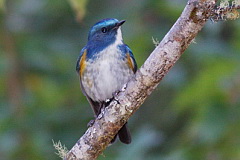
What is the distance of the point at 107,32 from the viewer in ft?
17.9

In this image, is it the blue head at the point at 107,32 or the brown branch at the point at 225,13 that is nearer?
the brown branch at the point at 225,13

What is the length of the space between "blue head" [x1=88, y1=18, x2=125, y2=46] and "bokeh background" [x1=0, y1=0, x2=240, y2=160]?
11.6 inches

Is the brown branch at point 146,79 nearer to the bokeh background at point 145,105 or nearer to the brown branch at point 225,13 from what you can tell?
the brown branch at point 225,13

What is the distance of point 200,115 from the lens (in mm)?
5246

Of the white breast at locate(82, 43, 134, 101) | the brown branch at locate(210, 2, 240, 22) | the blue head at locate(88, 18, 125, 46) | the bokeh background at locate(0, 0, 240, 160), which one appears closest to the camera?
the brown branch at locate(210, 2, 240, 22)

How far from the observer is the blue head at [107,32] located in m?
5.37

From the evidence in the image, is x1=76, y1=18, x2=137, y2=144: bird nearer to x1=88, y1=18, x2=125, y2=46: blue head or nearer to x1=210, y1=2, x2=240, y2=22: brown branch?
x1=88, y1=18, x2=125, y2=46: blue head

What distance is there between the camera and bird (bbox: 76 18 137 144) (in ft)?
16.8

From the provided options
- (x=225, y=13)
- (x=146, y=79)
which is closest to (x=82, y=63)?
(x=146, y=79)

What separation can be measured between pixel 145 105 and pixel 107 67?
2.31 m

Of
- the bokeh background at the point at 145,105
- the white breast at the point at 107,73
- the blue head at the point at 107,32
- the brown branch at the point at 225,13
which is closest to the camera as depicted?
the brown branch at the point at 225,13

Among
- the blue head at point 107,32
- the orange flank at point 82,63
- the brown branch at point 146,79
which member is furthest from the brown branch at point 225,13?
the orange flank at point 82,63

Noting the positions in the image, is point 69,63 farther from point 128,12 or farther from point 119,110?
point 119,110

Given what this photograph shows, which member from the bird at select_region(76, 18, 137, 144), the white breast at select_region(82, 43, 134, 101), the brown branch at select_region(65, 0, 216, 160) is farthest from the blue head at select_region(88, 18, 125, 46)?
the brown branch at select_region(65, 0, 216, 160)
